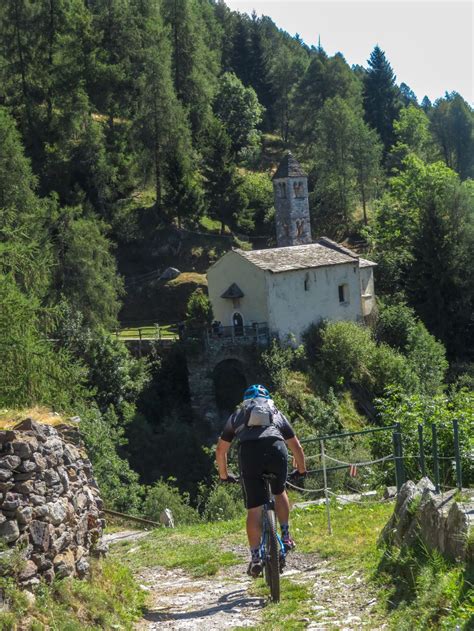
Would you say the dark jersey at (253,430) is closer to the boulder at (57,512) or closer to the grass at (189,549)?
the boulder at (57,512)

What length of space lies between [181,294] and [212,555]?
44.4 metres

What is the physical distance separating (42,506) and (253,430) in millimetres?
1848

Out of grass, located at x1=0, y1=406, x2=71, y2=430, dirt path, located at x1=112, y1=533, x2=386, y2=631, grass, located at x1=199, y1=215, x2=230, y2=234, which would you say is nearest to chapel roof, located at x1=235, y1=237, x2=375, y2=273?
grass, located at x1=199, y1=215, x2=230, y2=234

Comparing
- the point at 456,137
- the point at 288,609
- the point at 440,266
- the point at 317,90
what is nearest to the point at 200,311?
the point at 440,266

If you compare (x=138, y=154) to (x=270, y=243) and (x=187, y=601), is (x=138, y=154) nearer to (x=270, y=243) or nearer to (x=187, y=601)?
(x=270, y=243)

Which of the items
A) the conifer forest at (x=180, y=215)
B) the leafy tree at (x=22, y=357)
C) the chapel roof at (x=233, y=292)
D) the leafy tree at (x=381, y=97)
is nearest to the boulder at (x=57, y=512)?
the conifer forest at (x=180, y=215)

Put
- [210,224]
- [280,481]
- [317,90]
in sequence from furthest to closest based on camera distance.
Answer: [317,90]
[210,224]
[280,481]

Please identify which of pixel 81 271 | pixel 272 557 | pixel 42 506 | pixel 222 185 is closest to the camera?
pixel 42 506

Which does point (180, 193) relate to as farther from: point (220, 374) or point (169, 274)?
point (220, 374)

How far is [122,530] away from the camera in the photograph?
15547mm

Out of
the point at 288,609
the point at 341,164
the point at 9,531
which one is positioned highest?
the point at 341,164

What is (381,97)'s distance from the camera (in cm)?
9125

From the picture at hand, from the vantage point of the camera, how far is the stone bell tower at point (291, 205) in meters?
54.4

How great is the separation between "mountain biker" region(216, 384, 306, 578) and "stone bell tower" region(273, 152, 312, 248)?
151ft
